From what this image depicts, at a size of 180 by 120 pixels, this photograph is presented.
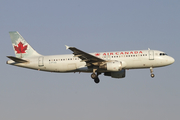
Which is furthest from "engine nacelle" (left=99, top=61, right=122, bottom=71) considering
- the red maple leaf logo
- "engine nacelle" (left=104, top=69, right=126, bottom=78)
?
the red maple leaf logo

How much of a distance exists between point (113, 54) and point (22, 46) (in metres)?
16.1

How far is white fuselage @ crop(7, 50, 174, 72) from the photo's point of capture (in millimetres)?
46062

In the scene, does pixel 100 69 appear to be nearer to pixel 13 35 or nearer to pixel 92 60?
pixel 92 60

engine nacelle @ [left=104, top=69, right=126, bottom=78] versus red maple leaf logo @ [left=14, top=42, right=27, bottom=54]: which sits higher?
red maple leaf logo @ [left=14, top=42, right=27, bottom=54]

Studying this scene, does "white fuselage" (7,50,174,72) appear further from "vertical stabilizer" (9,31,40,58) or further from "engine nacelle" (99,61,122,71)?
"vertical stabilizer" (9,31,40,58)

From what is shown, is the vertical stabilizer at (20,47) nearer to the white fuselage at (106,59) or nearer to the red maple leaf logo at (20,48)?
the red maple leaf logo at (20,48)

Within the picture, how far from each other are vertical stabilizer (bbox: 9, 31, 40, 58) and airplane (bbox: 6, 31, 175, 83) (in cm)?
44

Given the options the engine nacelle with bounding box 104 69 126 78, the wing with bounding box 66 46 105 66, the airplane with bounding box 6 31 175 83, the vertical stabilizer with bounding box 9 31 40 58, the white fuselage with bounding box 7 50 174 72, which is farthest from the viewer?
the vertical stabilizer with bounding box 9 31 40 58

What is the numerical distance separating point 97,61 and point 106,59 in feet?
5.50

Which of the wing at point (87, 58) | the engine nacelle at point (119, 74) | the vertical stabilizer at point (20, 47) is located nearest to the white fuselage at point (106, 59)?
the wing at point (87, 58)

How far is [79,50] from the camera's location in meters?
43.5

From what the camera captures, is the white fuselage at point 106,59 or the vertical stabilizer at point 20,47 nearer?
the white fuselage at point 106,59

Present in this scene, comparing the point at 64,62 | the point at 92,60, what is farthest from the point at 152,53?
the point at 64,62

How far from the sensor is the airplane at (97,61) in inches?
1799
